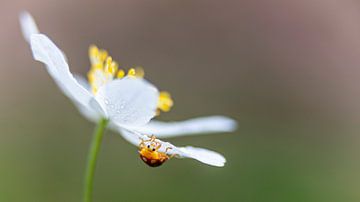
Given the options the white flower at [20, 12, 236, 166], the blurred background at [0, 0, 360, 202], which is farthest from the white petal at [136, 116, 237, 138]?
the blurred background at [0, 0, 360, 202]

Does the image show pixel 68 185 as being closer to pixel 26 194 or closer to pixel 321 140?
pixel 26 194

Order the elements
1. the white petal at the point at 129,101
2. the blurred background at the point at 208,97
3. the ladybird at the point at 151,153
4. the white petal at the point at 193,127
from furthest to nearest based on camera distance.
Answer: the blurred background at the point at 208,97
the white petal at the point at 193,127
the ladybird at the point at 151,153
the white petal at the point at 129,101

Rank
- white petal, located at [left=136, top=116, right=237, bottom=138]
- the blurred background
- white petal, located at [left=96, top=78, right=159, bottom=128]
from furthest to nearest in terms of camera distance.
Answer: the blurred background
white petal, located at [left=136, top=116, right=237, bottom=138]
white petal, located at [left=96, top=78, right=159, bottom=128]

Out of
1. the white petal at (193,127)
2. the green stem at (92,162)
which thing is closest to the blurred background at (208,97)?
the white petal at (193,127)

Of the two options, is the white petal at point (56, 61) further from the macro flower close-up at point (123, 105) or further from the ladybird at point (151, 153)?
the ladybird at point (151, 153)

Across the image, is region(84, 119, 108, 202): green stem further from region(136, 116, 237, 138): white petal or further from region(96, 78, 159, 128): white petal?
region(136, 116, 237, 138): white petal

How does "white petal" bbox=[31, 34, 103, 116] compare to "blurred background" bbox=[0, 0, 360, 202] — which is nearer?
"white petal" bbox=[31, 34, 103, 116]

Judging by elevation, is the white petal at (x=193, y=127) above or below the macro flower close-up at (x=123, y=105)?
above

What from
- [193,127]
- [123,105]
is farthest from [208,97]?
[123,105]
